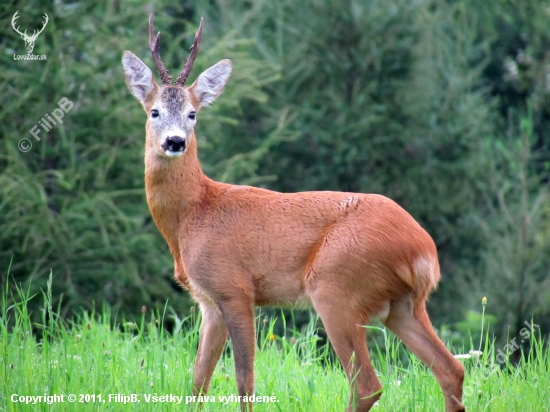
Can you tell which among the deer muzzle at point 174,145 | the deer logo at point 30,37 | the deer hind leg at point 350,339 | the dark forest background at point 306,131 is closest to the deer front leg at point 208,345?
the deer hind leg at point 350,339

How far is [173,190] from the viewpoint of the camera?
6219mm

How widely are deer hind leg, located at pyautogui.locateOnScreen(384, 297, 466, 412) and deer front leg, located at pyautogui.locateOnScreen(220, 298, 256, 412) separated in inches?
33.1

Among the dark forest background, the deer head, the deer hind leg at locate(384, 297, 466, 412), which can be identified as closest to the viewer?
the deer hind leg at locate(384, 297, 466, 412)

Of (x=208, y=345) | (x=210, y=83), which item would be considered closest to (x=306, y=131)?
(x=210, y=83)

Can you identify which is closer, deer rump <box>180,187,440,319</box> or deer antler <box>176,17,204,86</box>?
deer rump <box>180,187,440,319</box>

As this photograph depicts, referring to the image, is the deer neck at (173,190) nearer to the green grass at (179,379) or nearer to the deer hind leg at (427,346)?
the green grass at (179,379)

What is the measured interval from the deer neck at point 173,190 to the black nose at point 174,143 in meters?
0.22

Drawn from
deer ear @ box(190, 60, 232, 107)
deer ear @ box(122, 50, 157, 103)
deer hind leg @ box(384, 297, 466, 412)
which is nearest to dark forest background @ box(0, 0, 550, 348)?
deer ear @ box(122, 50, 157, 103)

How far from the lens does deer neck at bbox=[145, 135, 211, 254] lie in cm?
617

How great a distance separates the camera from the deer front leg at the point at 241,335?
18.5 ft

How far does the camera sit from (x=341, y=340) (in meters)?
5.36

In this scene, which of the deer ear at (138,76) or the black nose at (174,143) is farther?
the deer ear at (138,76)

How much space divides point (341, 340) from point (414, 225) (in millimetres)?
839

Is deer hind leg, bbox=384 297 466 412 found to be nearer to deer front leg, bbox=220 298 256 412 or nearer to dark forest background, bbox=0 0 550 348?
deer front leg, bbox=220 298 256 412
